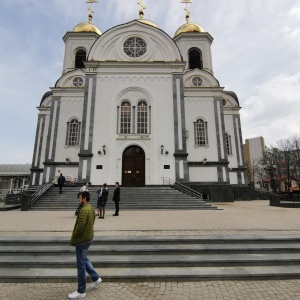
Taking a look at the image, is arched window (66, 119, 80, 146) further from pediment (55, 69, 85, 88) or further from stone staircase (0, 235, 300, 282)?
stone staircase (0, 235, 300, 282)

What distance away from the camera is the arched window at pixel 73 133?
25.5 metres

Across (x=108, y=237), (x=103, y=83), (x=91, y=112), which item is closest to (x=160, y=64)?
(x=103, y=83)

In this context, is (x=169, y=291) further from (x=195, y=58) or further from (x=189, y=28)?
(x=189, y=28)

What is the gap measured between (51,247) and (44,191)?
39.9 feet

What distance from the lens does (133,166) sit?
2172 cm

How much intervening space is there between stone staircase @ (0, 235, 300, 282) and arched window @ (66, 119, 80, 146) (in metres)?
19.8

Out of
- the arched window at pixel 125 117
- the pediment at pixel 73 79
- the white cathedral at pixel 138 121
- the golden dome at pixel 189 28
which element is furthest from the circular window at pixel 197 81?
the pediment at pixel 73 79

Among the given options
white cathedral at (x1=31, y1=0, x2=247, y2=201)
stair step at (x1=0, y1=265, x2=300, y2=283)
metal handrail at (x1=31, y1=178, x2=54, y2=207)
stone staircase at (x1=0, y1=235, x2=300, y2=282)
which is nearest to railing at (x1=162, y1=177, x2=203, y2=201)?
white cathedral at (x1=31, y1=0, x2=247, y2=201)

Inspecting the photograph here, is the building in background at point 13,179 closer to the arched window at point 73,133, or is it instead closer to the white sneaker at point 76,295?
the arched window at point 73,133

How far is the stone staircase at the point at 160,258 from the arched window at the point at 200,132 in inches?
736

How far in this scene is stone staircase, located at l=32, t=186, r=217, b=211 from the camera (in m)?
15.2

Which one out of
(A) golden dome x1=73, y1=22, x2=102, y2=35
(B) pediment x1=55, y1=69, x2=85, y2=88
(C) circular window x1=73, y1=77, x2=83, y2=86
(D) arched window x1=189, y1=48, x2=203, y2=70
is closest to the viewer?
(B) pediment x1=55, y1=69, x2=85, y2=88

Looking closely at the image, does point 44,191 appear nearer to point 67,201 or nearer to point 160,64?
point 67,201

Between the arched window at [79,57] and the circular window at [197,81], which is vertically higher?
the arched window at [79,57]
